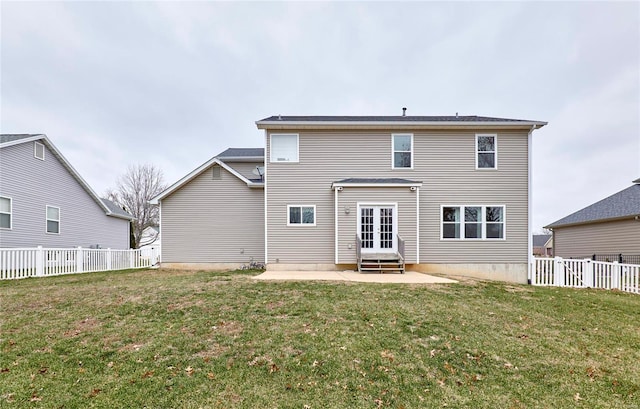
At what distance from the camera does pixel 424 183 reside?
12.2 m

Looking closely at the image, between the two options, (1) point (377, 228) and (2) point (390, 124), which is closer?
(1) point (377, 228)

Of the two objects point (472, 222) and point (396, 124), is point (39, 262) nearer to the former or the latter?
point (396, 124)

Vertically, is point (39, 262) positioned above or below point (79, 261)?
above

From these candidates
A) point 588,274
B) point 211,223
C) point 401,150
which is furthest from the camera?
point 211,223

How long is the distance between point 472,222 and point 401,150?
4045mm

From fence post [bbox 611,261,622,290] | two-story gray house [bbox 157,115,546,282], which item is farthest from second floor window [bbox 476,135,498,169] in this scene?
fence post [bbox 611,261,622,290]

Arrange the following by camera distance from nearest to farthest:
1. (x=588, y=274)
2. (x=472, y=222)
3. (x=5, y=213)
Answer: (x=588, y=274) < (x=472, y=222) < (x=5, y=213)

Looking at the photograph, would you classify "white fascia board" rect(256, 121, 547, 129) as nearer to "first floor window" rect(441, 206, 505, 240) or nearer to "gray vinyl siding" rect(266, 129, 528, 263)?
"gray vinyl siding" rect(266, 129, 528, 263)

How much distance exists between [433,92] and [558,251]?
→ 52.3ft

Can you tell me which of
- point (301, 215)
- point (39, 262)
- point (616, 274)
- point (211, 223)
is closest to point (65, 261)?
point (39, 262)

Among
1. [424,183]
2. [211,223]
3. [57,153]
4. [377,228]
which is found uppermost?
[57,153]

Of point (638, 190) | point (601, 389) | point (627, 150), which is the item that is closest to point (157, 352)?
point (601, 389)

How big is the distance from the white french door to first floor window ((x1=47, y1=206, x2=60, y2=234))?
15.0m

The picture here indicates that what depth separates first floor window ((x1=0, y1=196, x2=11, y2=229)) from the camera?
40.5ft
